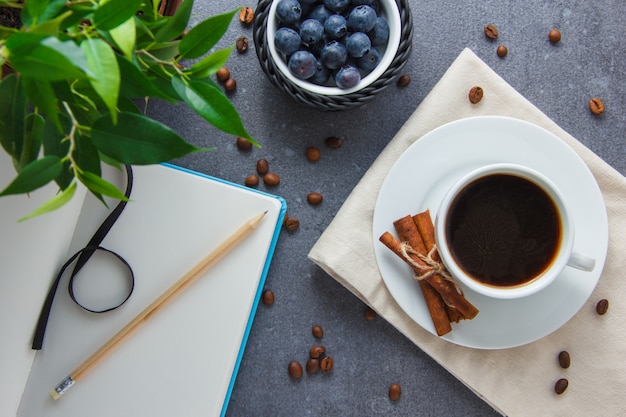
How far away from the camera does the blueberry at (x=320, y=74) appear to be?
85 cm

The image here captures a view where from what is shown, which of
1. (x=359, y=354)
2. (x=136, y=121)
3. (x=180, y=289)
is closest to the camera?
(x=136, y=121)

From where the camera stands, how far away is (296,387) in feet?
3.16

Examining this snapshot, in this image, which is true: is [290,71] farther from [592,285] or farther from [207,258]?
[592,285]

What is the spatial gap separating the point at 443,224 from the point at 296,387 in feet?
1.29

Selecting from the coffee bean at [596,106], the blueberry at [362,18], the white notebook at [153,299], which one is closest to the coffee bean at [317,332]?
the white notebook at [153,299]

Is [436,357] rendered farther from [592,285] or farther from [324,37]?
[324,37]

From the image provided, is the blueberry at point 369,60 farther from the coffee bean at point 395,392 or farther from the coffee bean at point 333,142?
the coffee bean at point 395,392

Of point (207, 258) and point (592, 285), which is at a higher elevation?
point (592, 285)

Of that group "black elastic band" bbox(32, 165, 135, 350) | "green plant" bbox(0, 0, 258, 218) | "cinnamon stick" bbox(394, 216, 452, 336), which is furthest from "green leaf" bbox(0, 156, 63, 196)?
"cinnamon stick" bbox(394, 216, 452, 336)

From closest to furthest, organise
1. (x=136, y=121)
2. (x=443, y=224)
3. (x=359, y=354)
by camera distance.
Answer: (x=136, y=121) < (x=443, y=224) < (x=359, y=354)

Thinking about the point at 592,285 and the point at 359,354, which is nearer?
the point at 592,285

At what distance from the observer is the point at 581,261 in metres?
0.73

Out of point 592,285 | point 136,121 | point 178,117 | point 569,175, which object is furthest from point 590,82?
point 136,121

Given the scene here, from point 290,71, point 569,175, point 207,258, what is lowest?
point 207,258
